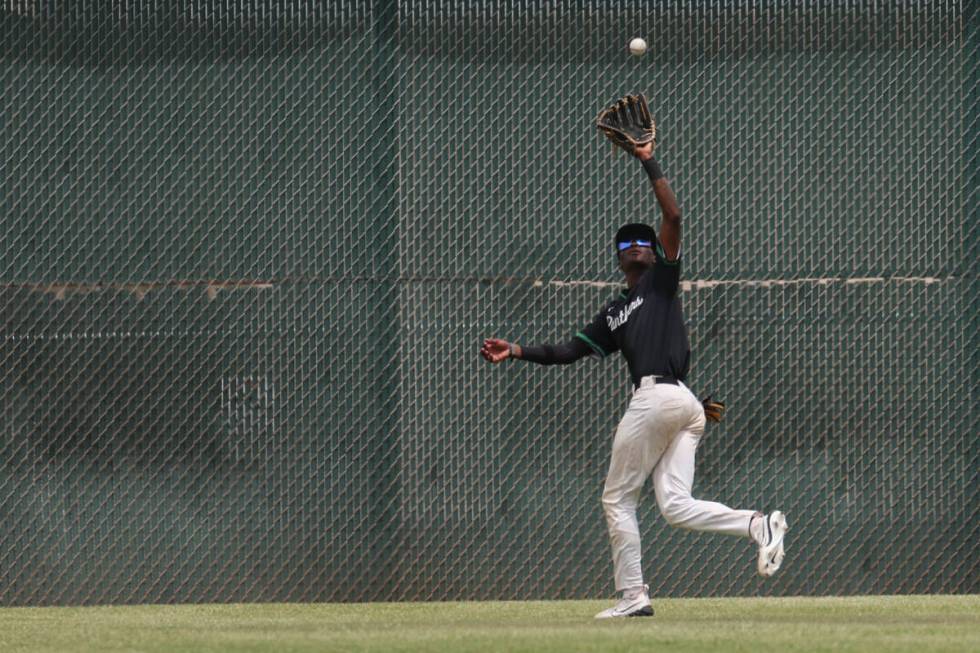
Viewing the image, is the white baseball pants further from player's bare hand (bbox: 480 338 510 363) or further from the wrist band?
the wrist band

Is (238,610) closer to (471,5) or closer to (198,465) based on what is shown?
(198,465)

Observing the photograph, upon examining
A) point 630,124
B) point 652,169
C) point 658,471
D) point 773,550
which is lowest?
point 773,550

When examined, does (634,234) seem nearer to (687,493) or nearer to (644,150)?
(644,150)

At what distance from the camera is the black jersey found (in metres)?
7.54

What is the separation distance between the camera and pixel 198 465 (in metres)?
9.39

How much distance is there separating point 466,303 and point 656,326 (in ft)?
6.62

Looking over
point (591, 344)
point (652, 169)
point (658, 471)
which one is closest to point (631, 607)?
point (658, 471)

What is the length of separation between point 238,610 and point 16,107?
2.96m

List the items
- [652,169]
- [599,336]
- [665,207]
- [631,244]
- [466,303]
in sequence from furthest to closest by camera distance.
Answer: [466,303]
[599,336]
[631,244]
[652,169]
[665,207]

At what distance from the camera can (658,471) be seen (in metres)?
7.63

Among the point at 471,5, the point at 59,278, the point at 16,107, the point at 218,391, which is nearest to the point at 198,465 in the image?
the point at 218,391

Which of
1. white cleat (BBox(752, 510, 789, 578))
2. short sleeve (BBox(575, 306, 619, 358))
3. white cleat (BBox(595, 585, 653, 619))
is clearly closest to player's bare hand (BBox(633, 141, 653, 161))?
short sleeve (BBox(575, 306, 619, 358))

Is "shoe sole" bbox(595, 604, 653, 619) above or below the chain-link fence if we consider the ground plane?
below

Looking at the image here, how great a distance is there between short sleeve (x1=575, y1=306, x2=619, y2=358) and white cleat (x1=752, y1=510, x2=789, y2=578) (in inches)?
40.1
